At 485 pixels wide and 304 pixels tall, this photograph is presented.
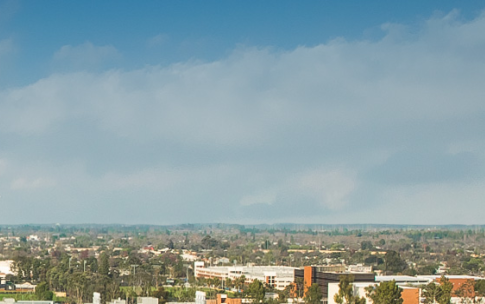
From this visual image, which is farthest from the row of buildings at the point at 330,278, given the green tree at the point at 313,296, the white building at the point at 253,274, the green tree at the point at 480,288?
the green tree at the point at 480,288

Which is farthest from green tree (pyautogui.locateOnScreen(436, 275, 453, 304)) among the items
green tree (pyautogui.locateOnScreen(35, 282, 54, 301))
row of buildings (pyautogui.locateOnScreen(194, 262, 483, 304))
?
green tree (pyautogui.locateOnScreen(35, 282, 54, 301))

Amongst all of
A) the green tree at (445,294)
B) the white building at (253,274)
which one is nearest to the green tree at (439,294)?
the green tree at (445,294)

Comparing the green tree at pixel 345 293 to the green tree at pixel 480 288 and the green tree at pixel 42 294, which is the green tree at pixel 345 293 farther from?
the green tree at pixel 42 294

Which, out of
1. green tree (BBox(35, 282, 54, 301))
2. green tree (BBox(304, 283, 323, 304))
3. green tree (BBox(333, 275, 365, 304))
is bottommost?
green tree (BBox(35, 282, 54, 301))

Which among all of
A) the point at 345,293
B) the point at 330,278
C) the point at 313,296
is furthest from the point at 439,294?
the point at 330,278

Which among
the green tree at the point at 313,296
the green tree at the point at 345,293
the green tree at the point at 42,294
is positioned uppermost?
the green tree at the point at 345,293

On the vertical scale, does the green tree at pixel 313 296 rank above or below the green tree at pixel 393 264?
below

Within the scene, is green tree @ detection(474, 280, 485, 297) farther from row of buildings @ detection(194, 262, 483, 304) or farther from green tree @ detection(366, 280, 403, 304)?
green tree @ detection(366, 280, 403, 304)

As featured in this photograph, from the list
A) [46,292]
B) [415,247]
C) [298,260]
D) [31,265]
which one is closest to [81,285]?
[46,292]

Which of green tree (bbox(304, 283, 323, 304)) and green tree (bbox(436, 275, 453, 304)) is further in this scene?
green tree (bbox(304, 283, 323, 304))

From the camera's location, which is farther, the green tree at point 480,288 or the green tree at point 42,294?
the green tree at point 42,294

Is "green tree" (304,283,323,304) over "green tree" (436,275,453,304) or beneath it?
beneath

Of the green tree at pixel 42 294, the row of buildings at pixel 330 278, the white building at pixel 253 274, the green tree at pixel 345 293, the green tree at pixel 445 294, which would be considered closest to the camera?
the green tree at pixel 445 294

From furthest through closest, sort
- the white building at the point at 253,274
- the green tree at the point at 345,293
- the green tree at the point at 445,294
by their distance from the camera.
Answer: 1. the white building at the point at 253,274
2. the green tree at the point at 345,293
3. the green tree at the point at 445,294
